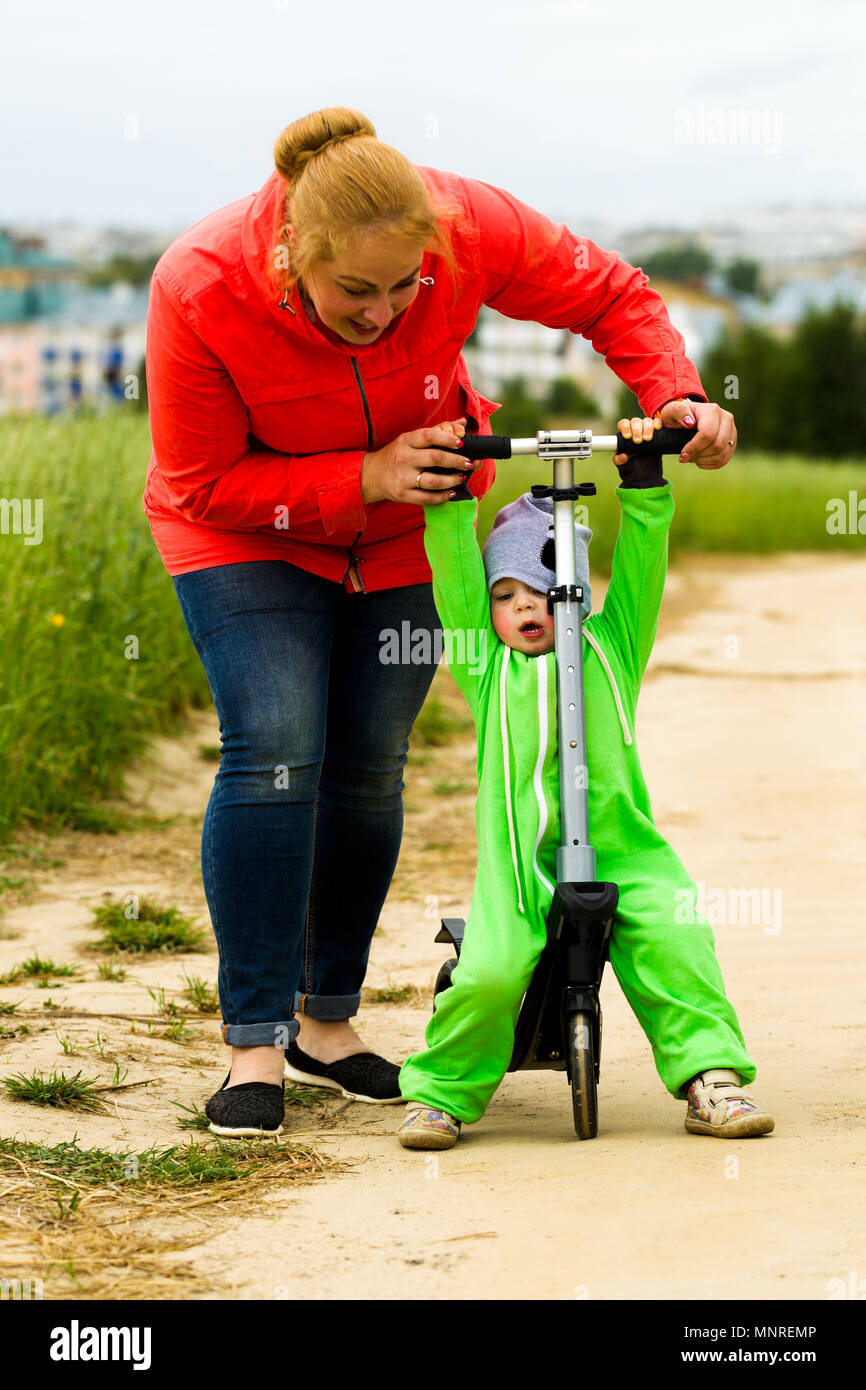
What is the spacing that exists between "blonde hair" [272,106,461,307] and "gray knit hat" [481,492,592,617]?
0.62 meters

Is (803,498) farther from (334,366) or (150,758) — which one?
(334,366)

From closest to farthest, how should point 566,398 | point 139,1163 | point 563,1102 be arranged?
point 139,1163, point 563,1102, point 566,398

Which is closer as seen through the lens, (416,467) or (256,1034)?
(416,467)

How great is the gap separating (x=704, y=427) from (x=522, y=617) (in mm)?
491

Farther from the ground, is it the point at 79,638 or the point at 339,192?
the point at 339,192

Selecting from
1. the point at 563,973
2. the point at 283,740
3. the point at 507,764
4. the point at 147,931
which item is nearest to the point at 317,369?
the point at 283,740

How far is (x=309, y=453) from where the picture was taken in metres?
2.90

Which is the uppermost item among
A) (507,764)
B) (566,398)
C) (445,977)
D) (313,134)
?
(566,398)

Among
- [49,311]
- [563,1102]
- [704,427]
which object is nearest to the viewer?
[704,427]

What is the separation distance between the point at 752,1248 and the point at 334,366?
1.60 metres

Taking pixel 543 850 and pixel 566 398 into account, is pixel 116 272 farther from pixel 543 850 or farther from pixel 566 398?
pixel 543 850

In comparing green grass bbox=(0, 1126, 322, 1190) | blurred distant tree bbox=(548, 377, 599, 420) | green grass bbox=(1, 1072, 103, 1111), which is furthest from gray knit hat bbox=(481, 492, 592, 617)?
blurred distant tree bbox=(548, 377, 599, 420)
